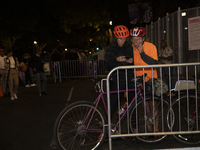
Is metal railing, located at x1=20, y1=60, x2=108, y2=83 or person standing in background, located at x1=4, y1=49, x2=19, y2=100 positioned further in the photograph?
metal railing, located at x1=20, y1=60, x2=108, y2=83

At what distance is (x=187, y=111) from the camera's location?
169 inches

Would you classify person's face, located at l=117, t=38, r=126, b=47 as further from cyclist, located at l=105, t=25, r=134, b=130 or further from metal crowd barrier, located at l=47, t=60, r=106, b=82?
metal crowd barrier, located at l=47, t=60, r=106, b=82

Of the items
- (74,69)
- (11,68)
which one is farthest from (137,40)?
(74,69)

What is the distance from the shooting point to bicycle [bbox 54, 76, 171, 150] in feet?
13.4

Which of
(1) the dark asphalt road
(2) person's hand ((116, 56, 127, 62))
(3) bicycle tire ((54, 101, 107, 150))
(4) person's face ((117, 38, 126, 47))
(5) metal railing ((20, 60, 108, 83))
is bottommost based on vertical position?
(1) the dark asphalt road

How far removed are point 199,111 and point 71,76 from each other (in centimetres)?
1360

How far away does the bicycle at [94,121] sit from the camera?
4.07 meters

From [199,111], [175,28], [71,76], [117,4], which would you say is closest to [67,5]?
[117,4]

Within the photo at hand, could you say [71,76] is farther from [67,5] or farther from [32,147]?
[32,147]

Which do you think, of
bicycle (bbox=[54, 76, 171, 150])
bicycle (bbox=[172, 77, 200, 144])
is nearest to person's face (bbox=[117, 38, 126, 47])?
bicycle (bbox=[54, 76, 171, 150])

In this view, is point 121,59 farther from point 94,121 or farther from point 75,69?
point 75,69

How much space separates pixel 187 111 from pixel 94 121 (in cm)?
152

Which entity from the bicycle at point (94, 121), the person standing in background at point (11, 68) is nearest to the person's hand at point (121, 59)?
the bicycle at point (94, 121)

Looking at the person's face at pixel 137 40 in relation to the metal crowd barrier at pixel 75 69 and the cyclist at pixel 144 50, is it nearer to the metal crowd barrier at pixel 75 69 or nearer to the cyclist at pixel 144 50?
the cyclist at pixel 144 50
